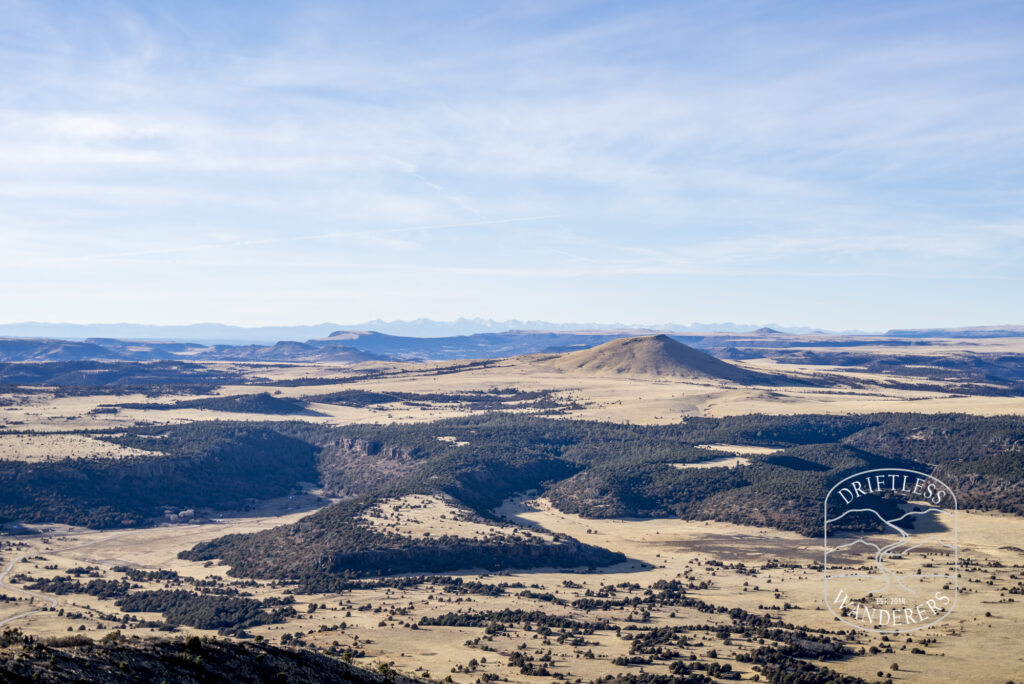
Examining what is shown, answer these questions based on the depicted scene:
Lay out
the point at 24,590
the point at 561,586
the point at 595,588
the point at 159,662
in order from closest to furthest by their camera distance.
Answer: the point at 159,662, the point at 24,590, the point at 595,588, the point at 561,586

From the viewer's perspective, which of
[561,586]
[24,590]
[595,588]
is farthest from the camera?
[561,586]

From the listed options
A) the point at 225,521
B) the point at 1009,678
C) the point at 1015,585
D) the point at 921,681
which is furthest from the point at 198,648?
the point at 225,521

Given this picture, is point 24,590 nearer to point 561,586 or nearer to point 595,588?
point 561,586

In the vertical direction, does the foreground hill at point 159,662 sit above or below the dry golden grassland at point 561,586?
above

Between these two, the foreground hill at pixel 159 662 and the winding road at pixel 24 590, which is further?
the winding road at pixel 24 590

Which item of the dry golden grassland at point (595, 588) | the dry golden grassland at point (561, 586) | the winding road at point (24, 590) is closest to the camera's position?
the dry golden grassland at point (595, 588)

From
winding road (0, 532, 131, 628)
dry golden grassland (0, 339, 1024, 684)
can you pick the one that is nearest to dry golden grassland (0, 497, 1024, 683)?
dry golden grassland (0, 339, 1024, 684)

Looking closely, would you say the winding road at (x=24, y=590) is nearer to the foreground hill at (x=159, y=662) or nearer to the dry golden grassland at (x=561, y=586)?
the dry golden grassland at (x=561, y=586)

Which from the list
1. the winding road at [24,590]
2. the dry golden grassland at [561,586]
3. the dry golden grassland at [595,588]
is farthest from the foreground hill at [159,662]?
the winding road at [24,590]

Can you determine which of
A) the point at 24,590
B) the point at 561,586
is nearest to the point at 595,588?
the point at 561,586
